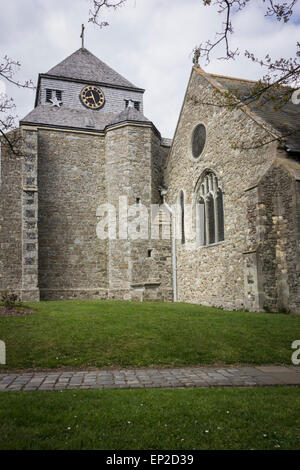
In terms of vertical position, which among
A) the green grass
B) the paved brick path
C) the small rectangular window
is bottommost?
the paved brick path

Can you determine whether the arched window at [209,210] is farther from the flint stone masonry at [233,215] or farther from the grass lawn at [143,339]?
the grass lawn at [143,339]

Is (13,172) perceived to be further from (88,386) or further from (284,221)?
(88,386)

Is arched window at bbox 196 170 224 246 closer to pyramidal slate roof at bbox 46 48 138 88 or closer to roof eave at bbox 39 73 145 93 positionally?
roof eave at bbox 39 73 145 93

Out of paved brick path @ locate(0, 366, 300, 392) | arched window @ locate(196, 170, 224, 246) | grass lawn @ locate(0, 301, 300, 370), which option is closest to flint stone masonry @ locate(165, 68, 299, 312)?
arched window @ locate(196, 170, 224, 246)

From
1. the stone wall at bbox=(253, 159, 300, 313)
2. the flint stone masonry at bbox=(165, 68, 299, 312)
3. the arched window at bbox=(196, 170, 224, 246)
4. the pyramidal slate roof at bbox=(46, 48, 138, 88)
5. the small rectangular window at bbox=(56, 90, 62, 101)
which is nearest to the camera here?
the stone wall at bbox=(253, 159, 300, 313)

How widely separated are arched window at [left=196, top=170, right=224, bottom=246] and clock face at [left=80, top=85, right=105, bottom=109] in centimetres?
1204

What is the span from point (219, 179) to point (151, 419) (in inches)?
533

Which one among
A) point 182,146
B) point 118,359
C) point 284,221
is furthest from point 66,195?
point 118,359

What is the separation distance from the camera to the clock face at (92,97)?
87.2ft

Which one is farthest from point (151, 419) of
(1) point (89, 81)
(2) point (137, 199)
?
(1) point (89, 81)

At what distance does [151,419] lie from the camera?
4.31 metres

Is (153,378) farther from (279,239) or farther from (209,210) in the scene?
(209,210)

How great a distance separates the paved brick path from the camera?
5996 millimetres
